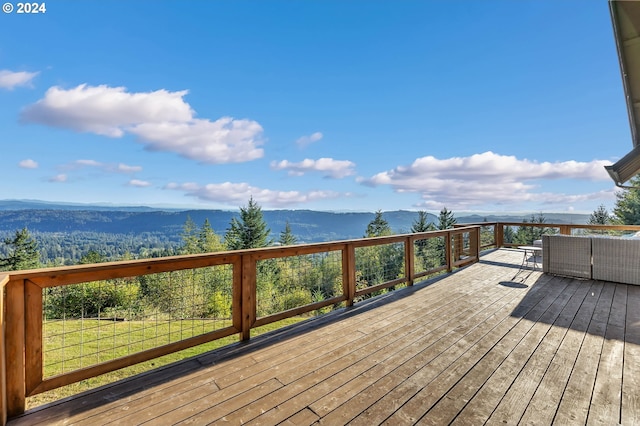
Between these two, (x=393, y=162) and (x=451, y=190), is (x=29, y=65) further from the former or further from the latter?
(x=451, y=190)

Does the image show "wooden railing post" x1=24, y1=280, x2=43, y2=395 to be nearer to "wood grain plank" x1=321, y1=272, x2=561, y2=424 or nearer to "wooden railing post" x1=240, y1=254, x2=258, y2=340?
"wooden railing post" x1=240, y1=254, x2=258, y2=340

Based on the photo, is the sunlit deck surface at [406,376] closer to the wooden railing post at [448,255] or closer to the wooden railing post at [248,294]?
the wooden railing post at [248,294]

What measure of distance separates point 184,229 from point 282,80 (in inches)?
1124

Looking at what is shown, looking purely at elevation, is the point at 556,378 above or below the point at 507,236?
below

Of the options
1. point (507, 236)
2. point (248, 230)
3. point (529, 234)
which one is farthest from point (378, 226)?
point (507, 236)

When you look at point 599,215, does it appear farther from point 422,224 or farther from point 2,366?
point 2,366

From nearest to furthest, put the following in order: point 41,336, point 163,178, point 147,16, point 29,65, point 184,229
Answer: point 41,336, point 147,16, point 29,65, point 184,229, point 163,178

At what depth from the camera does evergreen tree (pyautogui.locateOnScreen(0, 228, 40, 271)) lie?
2867 cm

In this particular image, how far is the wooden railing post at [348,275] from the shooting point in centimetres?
400

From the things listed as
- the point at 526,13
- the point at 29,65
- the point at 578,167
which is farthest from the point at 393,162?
the point at 29,65

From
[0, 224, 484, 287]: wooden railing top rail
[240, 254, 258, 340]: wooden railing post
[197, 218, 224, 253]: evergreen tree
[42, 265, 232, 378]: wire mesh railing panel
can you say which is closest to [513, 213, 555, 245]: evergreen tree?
[0, 224, 484, 287]: wooden railing top rail

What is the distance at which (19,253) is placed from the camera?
29.1 meters

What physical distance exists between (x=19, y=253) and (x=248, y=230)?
22.5 metres

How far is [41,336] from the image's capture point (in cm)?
200
